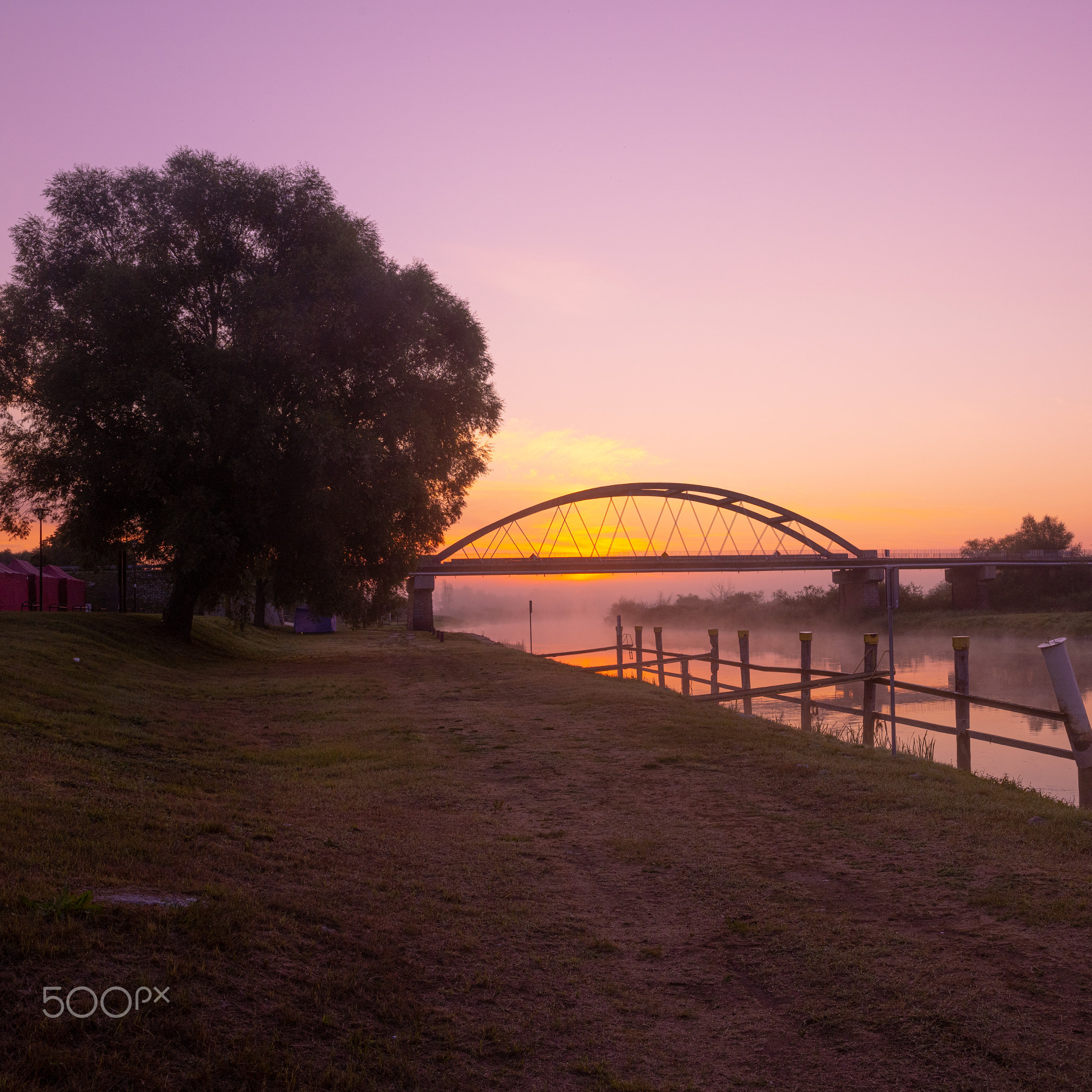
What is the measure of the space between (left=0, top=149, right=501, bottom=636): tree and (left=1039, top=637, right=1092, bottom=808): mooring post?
55.8 ft

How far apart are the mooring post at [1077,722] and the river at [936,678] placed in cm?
259

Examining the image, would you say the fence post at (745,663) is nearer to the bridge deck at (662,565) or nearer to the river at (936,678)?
the river at (936,678)

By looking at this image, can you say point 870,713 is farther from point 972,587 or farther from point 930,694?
point 972,587

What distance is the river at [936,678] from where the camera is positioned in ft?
58.6

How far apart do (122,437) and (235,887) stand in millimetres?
20261

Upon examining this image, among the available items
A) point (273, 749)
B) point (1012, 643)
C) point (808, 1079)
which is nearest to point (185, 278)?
point (273, 749)

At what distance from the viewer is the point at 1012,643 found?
201ft

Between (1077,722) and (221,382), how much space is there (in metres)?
19.7

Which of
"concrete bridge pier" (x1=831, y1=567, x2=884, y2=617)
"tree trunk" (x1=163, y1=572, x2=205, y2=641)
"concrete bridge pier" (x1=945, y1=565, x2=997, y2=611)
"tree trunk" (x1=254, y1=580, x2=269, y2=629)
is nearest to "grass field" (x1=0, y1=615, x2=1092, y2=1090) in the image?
"tree trunk" (x1=163, y1=572, x2=205, y2=641)

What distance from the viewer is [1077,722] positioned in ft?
31.3

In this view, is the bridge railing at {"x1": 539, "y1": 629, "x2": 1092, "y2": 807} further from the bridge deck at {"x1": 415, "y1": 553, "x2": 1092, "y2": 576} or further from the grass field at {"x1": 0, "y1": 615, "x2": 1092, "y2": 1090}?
the bridge deck at {"x1": 415, "y1": 553, "x2": 1092, "y2": 576}

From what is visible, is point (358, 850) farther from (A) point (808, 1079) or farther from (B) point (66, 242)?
(B) point (66, 242)

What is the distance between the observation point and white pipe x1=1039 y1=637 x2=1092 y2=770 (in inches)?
374

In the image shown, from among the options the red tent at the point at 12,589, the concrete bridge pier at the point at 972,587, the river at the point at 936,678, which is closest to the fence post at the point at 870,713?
the river at the point at 936,678
